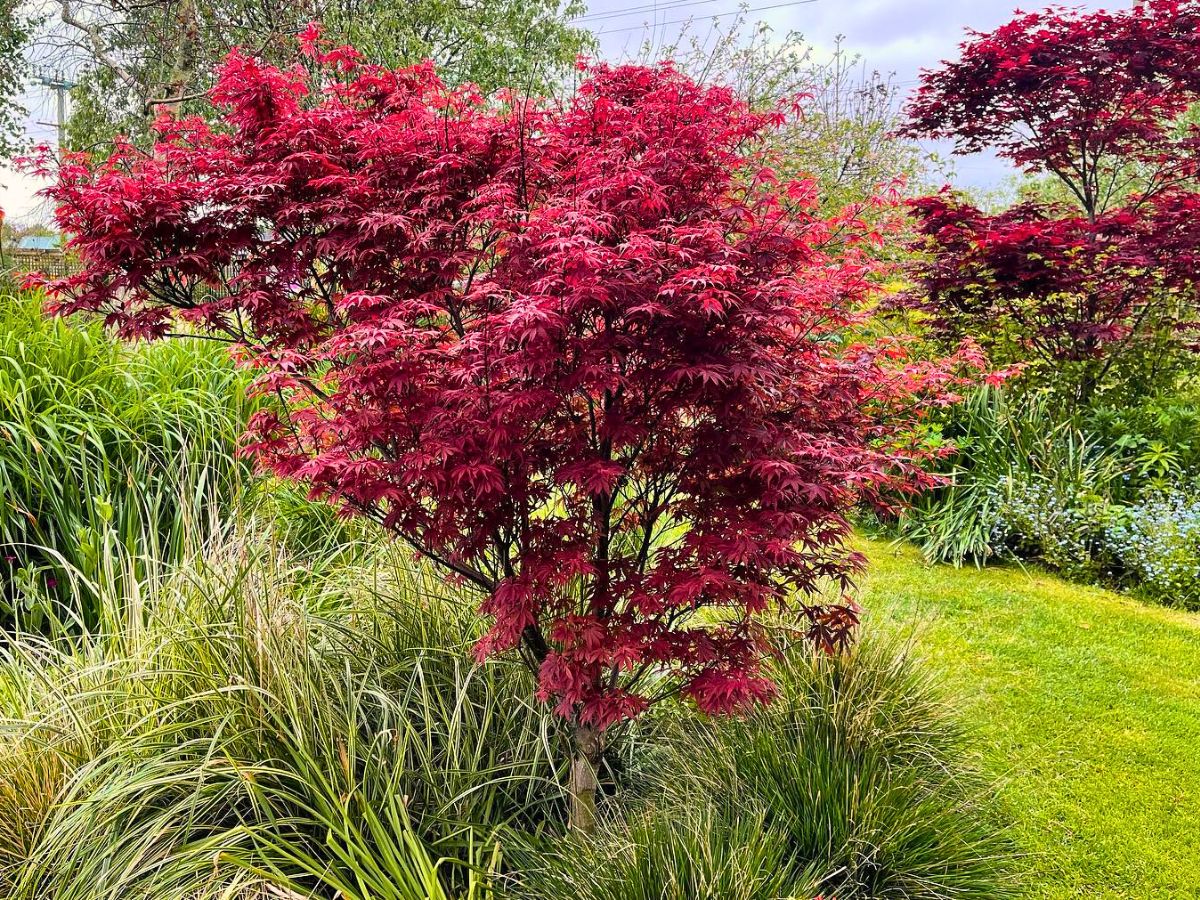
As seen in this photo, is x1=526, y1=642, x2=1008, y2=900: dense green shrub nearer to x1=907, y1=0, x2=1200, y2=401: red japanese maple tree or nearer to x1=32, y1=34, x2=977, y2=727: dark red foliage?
x1=32, y1=34, x2=977, y2=727: dark red foliage

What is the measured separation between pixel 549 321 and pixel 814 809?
5.95 feet

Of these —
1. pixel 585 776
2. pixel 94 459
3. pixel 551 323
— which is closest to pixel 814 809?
pixel 585 776

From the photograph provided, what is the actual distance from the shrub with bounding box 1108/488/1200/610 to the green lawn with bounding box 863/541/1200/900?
209mm

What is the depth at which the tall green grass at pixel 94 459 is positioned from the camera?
3.97m

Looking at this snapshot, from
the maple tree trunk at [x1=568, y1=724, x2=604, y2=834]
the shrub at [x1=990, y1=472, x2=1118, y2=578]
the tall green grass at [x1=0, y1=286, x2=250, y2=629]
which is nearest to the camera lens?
the maple tree trunk at [x1=568, y1=724, x2=604, y2=834]

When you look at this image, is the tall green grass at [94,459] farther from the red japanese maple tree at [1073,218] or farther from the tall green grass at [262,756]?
the red japanese maple tree at [1073,218]

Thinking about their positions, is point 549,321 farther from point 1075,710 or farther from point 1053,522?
point 1053,522

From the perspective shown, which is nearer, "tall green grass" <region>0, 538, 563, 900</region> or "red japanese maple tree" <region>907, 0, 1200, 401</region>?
"tall green grass" <region>0, 538, 563, 900</region>

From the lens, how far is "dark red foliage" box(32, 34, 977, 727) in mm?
2307

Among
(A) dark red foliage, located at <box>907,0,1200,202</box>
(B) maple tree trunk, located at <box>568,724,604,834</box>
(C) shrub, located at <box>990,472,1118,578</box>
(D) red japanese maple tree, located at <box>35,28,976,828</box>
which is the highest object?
(A) dark red foliage, located at <box>907,0,1200,202</box>

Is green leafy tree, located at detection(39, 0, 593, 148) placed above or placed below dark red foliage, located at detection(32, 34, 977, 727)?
above

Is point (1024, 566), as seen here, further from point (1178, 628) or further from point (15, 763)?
point (15, 763)

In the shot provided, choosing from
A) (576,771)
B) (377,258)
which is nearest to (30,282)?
(377,258)

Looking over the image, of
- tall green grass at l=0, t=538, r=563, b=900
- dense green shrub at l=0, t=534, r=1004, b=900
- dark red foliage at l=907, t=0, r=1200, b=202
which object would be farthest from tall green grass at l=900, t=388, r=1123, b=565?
tall green grass at l=0, t=538, r=563, b=900
